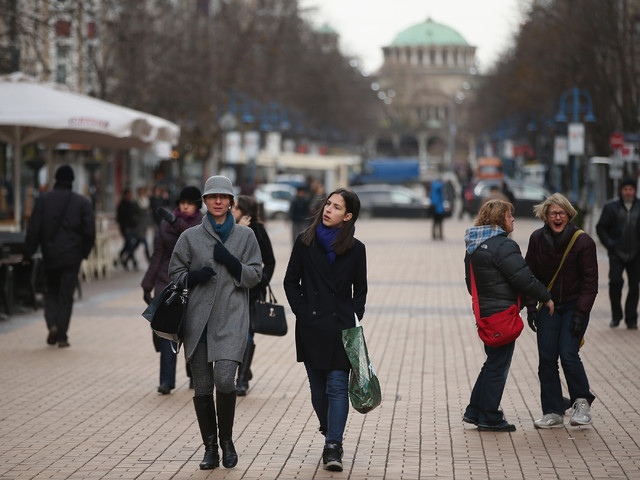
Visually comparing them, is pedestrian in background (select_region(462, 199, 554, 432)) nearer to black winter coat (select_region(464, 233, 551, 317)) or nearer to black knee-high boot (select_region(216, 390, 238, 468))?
black winter coat (select_region(464, 233, 551, 317))

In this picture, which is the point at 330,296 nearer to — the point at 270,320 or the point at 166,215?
the point at 270,320

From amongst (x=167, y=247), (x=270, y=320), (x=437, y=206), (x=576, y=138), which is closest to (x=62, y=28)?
(x=437, y=206)

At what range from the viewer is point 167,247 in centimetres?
997

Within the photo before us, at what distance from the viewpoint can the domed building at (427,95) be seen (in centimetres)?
15250

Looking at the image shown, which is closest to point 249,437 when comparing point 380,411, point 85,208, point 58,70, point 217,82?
point 380,411

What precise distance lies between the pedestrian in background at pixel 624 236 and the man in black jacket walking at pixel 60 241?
546 cm

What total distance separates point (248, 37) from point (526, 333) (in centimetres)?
3691

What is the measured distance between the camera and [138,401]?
10.0m

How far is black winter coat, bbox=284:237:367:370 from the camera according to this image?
7199 millimetres

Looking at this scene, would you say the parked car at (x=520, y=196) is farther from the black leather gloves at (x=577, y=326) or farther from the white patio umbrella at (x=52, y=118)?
the black leather gloves at (x=577, y=326)

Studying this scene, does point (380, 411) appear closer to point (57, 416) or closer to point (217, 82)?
point (57, 416)

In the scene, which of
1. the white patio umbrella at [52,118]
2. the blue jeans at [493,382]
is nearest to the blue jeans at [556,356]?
the blue jeans at [493,382]

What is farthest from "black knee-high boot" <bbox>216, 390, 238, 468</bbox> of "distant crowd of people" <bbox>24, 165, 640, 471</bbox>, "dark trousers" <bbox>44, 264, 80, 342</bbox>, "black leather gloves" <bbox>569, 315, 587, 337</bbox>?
"dark trousers" <bbox>44, 264, 80, 342</bbox>

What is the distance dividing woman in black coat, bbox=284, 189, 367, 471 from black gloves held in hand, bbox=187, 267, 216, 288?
17.9 inches
